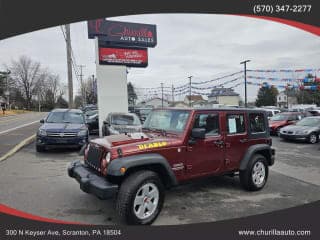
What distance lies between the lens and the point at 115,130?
970cm

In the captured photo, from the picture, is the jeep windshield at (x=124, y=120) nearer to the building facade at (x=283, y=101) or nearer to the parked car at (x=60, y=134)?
the parked car at (x=60, y=134)

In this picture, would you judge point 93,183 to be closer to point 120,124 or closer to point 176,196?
point 176,196

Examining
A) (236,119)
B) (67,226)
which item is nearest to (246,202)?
(236,119)

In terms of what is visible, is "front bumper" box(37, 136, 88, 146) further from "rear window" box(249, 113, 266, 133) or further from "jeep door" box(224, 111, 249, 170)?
"rear window" box(249, 113, 266, 133)

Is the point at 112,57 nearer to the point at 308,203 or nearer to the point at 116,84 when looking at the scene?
the point at 116,84

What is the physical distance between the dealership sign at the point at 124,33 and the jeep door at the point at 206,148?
38.2ft

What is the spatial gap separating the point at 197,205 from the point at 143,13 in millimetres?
4051

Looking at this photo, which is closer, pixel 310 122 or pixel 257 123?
pixel 257 123

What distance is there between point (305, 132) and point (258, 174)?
27.9ft

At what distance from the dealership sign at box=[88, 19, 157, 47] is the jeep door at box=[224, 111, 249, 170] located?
1150 cm

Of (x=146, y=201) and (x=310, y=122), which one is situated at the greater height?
(x=310, y=122)

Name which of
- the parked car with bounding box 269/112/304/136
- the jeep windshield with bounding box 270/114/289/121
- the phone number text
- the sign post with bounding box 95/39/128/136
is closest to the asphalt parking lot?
the phone number text

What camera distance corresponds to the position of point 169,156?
4.02 meters

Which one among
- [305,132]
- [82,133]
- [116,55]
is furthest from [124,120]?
[305,132]
